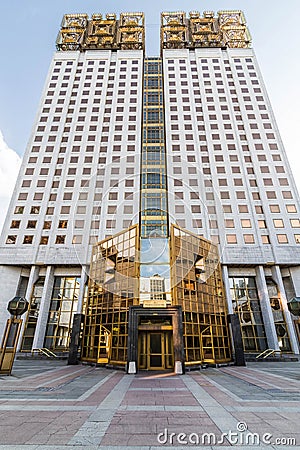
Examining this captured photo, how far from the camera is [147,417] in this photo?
6.68 m

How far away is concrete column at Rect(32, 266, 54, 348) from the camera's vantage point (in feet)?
94.7

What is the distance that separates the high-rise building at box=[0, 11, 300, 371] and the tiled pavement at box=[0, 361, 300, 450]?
7.23 m

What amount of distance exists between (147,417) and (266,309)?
93.9 feet

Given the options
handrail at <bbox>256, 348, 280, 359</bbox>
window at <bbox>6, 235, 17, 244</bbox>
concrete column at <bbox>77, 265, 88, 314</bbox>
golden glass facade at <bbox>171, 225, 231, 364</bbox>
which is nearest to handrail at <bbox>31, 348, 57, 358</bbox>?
concrete column at <bbox>77, 265, 88, 314</bbox>

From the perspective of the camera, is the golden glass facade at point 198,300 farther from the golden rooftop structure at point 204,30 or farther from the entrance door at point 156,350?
the golden rooftop structure at point 204,30

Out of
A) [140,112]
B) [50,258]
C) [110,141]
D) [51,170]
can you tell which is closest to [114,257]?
[50,258]

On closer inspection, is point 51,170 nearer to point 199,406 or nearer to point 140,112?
point 140,112

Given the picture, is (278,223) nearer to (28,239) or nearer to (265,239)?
(265,239)

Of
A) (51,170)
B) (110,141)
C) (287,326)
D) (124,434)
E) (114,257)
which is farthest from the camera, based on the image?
(110,141)

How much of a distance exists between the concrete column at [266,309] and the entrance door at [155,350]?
1817 centimetres

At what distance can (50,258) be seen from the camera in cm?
3225

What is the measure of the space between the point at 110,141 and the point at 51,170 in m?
11.3

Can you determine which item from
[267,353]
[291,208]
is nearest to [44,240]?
[267,353]

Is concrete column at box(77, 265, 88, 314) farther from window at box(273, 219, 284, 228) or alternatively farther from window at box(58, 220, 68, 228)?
window at box(273, 219, 284, 228)
